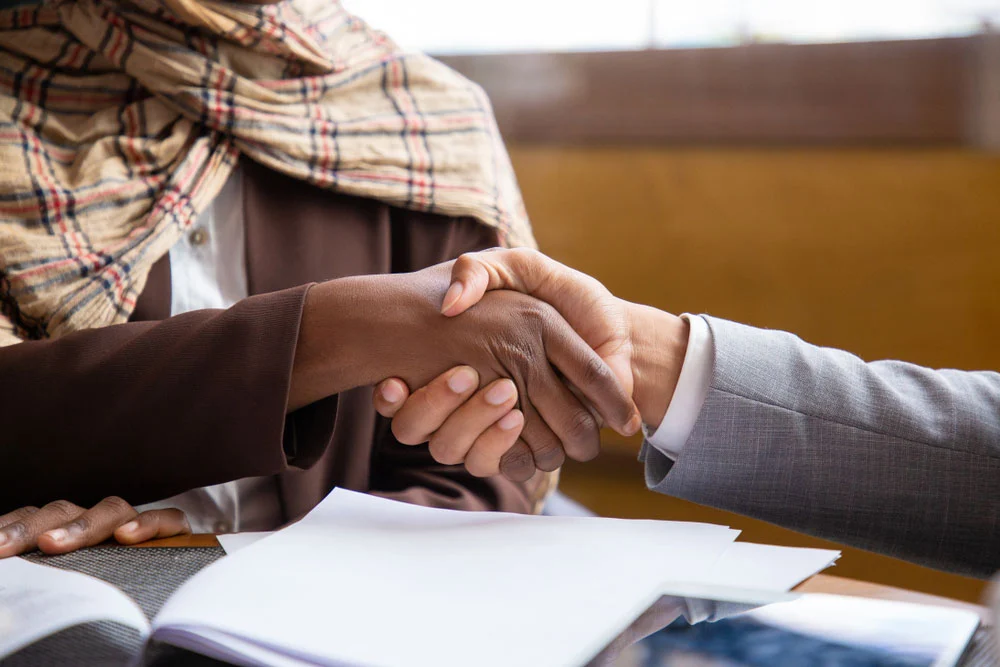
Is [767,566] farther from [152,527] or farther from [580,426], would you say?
[152,527]

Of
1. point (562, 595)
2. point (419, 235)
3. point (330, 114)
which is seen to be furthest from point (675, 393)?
point (330, 114)

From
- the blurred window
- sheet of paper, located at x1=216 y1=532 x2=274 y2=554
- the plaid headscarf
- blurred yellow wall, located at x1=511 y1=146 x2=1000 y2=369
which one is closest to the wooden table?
sheet of paper, located at x1=216 y1=532 x2=274 y2=554

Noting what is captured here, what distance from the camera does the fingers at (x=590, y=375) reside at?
30.3 inches

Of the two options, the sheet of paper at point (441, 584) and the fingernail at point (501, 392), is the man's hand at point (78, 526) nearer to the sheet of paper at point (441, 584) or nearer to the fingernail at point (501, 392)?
the sheet of paper at point (441, 584)

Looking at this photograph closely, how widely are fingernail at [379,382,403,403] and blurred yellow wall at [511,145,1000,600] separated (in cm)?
115

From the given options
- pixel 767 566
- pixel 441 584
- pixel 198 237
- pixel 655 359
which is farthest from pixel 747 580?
pixel 198 237

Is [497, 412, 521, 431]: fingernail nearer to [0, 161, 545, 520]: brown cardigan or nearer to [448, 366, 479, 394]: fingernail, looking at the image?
[448, 366, 479, 394]: fingernail

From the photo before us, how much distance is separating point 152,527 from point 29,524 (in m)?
0.09

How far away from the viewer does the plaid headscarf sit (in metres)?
0.99

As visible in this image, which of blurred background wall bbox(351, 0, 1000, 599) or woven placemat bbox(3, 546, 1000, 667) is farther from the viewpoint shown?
blurred background wall bbox(351, 0, 1000, 599)

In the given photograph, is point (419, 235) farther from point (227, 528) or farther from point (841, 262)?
point (841, 262)

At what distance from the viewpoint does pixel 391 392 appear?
0.79m

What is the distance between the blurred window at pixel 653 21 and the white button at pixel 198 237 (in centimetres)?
60

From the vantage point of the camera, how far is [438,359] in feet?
2.58
